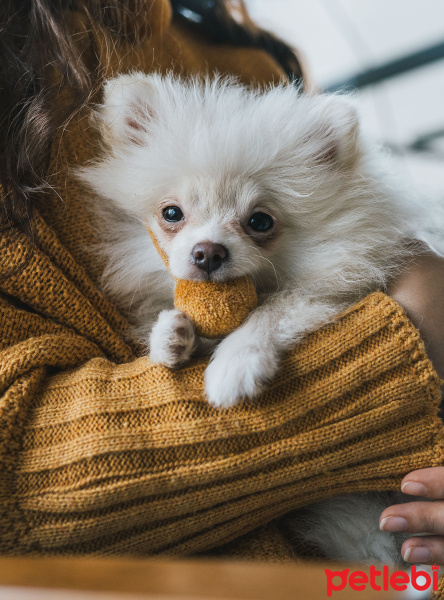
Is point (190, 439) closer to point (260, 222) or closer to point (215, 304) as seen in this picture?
point (215, 304)

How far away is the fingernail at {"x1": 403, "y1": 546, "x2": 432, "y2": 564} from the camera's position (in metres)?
1.08

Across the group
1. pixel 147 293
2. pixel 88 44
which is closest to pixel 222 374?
pixel 147 293

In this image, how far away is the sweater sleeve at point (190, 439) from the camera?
994 millimetres

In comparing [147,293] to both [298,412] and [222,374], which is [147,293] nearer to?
[222,374]

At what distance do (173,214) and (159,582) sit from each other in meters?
1.03

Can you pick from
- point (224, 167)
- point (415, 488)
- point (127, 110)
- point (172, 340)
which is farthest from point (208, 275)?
point (415, 488)

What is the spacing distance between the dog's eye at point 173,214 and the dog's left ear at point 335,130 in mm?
433

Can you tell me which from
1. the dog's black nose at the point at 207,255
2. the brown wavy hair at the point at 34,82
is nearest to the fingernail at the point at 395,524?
the dog's black nose at the point at 207,255

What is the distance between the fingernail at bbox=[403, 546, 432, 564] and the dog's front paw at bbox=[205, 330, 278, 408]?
506 millimetres

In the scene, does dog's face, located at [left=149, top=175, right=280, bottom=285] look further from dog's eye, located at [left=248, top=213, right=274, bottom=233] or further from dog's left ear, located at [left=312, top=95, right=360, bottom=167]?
dog's left ear, located at [left=312, top=95, right=360, bottom=167]

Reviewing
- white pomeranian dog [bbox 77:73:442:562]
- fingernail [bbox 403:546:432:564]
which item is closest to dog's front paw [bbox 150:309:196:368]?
white pomeranian dog [bbox 77:73:442:562]

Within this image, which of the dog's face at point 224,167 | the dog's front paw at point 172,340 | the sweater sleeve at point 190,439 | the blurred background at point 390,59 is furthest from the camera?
the blurred background at point 390,59

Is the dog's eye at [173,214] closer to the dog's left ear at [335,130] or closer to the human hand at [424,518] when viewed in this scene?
the dog's left ear at [335,130]

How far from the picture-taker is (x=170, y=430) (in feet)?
3.44
